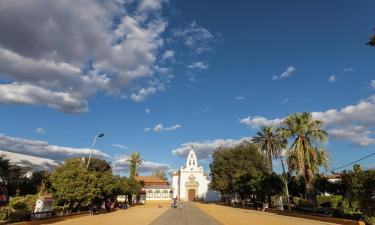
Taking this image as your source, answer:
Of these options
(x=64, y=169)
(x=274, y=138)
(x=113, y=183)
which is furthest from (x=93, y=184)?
(x=274, y=138)

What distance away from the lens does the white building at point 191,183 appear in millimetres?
112125

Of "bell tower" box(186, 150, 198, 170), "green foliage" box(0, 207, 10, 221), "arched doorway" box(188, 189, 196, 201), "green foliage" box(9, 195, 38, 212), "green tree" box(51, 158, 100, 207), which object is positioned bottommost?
"green foliage" box(0, 207, 10, 221)

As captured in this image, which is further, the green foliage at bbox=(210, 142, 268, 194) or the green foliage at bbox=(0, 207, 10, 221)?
the green foliage at bbox=(210, 142, 268, 194)

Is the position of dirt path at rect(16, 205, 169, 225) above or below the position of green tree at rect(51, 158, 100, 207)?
below

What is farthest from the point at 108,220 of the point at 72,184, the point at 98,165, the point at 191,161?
the point at 191,161

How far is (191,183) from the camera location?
112 metres

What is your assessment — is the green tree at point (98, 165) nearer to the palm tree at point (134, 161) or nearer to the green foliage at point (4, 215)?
the palm tree at point (134, 161)

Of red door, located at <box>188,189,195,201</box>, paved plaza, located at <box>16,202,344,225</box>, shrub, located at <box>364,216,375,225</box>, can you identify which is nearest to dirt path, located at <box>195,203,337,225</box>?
paved plaza, located at <box>16,202,344,225</box>

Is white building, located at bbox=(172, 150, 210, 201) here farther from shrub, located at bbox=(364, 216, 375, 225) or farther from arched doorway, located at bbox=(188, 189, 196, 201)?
shrub, located at bbox=(364, 216, 375, 225)

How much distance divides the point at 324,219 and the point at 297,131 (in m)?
11.8

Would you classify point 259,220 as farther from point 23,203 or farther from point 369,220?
point 23,203

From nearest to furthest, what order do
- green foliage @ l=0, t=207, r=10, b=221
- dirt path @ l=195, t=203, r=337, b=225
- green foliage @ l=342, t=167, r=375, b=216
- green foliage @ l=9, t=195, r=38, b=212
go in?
green foliage @ l=342, t=167, r=375, b=216, green foliage @ l=0, t=207, r=10, b=221, dirt path @ l=195, t=203, r=337, b=225, green foliage @ l=9, t=195, r=38, b=212

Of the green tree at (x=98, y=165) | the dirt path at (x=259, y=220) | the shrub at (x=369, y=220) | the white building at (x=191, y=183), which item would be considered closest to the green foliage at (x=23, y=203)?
the dirt path at (x=259, y=220)

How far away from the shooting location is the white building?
11212 centimetres
